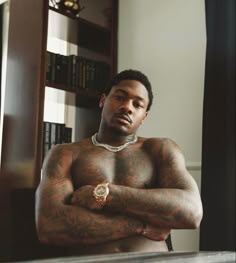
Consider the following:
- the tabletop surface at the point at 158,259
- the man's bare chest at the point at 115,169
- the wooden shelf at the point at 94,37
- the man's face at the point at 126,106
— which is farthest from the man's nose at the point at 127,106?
the wooden shelf at the point at 94,37

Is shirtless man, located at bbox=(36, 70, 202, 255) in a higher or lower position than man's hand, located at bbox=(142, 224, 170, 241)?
higher

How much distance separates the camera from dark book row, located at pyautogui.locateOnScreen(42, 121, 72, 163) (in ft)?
6.63

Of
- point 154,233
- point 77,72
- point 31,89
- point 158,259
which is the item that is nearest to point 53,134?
point 31,89

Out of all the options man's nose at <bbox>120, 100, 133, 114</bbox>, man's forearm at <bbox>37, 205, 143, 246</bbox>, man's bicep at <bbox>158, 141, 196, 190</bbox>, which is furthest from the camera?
man's nose at <bbox>120, 100, 133, 114</bbox>

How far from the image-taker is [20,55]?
2.15 meters

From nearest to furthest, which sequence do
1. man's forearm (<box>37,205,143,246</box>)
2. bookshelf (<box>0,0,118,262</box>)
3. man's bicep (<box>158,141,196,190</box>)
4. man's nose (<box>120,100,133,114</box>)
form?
man's forearm (<box>37,205,143,246</box>), man's bicep (<box>158,141,196,190</box>), man's nose (<box>120,100,133,114</box>), bookshelf (<box>0,0,118,262</box>)

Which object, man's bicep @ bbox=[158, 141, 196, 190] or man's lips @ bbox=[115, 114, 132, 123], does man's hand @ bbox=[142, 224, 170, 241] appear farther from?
man's lips @ bbox=[115, 114, 132, 123]

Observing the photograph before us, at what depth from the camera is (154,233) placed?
118 cm

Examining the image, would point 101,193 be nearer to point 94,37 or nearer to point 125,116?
point 125,116

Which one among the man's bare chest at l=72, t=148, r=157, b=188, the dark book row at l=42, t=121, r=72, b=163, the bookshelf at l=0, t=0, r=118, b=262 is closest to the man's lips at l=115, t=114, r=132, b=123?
the man's bare chest at l=72, t=148, r=157, b=188

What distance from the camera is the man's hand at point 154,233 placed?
117 cm

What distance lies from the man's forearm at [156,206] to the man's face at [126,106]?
0.32m

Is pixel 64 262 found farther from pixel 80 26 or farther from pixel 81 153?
pixel 80 26

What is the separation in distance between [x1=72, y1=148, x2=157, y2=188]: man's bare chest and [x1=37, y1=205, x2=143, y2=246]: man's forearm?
0.57 feet
